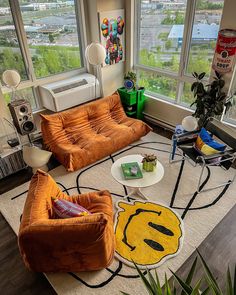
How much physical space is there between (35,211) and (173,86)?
3.23m

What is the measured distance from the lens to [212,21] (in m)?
3.32

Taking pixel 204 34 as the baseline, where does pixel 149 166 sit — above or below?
below

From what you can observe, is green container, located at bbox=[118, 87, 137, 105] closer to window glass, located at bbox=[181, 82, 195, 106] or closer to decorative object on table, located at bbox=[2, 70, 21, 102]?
window glass, located at bbox=[181, 82, 195, 106]

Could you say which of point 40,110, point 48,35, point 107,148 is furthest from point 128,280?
point 48,35

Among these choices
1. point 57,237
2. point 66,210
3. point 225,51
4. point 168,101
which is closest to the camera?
point 57,237

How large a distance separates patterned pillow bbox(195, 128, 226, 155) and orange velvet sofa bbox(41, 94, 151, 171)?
98cm

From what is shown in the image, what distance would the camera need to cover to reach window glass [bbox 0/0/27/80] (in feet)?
10.9

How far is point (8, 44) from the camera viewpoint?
3482mm

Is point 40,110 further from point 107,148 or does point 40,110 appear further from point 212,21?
point 212,21

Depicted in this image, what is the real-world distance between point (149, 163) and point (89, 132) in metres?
1.35

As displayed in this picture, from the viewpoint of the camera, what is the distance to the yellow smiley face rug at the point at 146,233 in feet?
7.32

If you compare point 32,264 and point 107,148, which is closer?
point 32,264

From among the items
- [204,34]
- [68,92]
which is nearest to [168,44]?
[204,34]

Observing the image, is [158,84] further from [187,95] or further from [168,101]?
[187,95]
